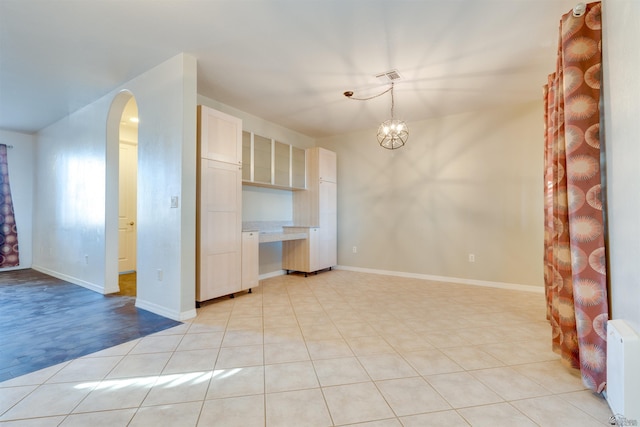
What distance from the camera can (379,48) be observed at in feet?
8.67

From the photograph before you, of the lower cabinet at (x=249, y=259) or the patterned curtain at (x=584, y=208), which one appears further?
the lower cabinet at (x=249, y=259)

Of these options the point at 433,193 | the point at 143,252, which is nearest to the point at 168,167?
the point at 143,252

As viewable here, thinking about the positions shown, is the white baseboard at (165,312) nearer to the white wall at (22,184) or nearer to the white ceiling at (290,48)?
the white ceiling at (290,48)

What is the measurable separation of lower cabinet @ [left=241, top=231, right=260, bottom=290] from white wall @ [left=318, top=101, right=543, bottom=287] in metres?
2.14

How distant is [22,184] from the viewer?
17.4 feet

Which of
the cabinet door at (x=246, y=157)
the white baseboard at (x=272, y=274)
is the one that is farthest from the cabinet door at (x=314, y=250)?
the cabinet door at (x=246, y=157)

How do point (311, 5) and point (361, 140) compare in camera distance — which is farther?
point (361, 140)

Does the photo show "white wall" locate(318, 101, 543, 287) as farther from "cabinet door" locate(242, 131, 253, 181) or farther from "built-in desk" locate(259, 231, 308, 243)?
"cabinet door" locate(242, 131, 253, 181)

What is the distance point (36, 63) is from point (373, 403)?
14.1 ft

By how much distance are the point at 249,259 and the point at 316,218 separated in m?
1.64

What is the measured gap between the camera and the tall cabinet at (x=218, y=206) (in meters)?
3.10

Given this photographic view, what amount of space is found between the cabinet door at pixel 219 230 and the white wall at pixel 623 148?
3.25 m

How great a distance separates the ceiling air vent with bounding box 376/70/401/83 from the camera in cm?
308

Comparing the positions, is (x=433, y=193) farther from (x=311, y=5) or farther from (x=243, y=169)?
(x=311, y=5)
